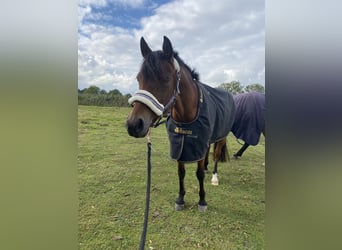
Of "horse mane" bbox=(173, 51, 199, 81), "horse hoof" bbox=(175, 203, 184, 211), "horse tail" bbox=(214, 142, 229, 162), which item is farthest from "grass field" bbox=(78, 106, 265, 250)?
"horse mane" bbox=(173, 51, 199, 81)

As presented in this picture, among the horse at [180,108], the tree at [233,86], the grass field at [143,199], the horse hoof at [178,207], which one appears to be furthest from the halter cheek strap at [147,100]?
the horse hoof at [178,207]

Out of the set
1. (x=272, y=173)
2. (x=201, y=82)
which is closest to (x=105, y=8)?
(x=201, y=82)

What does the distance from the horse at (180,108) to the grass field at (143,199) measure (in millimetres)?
99

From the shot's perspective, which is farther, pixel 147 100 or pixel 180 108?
pixel 180 108

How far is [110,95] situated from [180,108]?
1.31 feet

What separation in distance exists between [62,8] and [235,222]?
4.27 ft

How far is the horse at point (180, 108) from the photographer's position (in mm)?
862

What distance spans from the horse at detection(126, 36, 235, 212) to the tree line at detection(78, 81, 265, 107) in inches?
6.4

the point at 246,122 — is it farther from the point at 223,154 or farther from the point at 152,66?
the point at 152,66

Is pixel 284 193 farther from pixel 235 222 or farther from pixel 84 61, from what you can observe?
pixel 84 61

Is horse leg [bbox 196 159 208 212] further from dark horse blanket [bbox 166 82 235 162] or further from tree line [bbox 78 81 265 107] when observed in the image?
tree line [bbox 78 81 265 107]

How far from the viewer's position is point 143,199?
4.27 ft

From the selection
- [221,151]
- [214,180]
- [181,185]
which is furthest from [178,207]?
[221,151]

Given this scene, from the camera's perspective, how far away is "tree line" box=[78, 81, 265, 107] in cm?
94
